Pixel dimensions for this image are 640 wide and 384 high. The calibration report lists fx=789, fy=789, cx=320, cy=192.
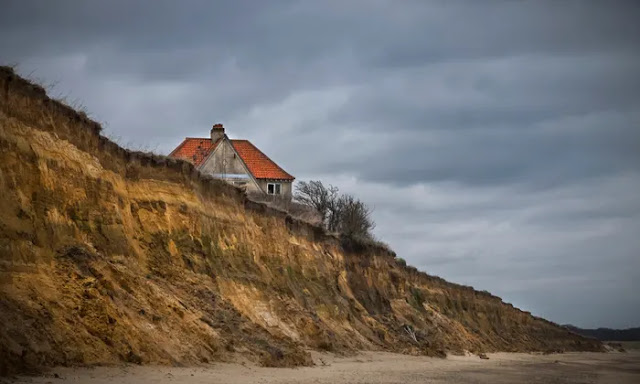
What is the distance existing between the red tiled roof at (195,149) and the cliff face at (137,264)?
45.4 feet

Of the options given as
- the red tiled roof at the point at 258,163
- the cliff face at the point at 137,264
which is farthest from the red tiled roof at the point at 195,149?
the cliff face at the point at 137,264

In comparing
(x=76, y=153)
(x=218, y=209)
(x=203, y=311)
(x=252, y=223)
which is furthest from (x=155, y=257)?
(x=252, y=223)

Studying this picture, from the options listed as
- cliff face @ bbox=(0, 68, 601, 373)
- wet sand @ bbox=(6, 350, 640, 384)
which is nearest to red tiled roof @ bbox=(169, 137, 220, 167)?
cliff face @ bbox=(0, 68, 601, 373)

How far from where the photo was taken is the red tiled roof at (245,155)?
5150 cm

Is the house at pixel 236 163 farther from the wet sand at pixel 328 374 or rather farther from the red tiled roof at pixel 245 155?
the wet sand at pixel 328 374

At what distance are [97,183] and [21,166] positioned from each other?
354cm

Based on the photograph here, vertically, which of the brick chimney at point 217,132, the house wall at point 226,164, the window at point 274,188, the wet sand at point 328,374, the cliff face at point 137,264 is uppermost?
the brick chimney at point 217,132

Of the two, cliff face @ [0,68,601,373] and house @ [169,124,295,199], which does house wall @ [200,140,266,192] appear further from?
cliff face @ [0,68,601,373]

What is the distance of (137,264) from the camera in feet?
72.7

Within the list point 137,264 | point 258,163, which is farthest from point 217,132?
point 137,264

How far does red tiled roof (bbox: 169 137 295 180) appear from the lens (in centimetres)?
5150

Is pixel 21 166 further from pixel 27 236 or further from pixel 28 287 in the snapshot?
pixel 28 287

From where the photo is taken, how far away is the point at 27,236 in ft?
57.7

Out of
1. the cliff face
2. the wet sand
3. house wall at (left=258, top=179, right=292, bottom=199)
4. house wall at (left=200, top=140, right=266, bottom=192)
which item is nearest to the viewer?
the wet sand
